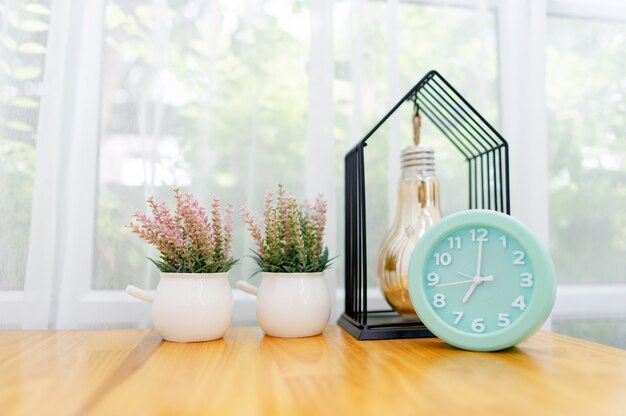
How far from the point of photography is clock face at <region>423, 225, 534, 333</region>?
72 cm

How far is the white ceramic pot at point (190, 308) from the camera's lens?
756 millimetres

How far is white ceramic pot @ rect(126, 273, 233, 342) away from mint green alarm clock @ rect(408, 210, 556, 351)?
33cm

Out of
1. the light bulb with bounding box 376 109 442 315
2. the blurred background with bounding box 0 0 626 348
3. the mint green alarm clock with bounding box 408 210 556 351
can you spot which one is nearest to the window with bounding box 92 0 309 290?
the blurred background with bounding box 0 0 626 348

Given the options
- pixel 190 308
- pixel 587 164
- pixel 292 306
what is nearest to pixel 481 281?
pixel 292 306

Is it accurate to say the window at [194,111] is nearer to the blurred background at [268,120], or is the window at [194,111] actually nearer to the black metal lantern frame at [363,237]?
the blurred background at [268,120]

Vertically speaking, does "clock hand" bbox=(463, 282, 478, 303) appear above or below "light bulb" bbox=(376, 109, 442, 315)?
below

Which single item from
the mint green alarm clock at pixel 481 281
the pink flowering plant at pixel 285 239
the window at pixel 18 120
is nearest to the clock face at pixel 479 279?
the mint green alarm clock at pixel 481 281

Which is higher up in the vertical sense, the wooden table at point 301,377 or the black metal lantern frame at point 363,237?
the black metal lantern frame at point 363,237

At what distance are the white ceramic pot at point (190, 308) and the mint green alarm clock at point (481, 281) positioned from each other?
33 centimetres

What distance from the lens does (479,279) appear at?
0.75 meters

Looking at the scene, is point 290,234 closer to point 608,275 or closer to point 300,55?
point 300,55

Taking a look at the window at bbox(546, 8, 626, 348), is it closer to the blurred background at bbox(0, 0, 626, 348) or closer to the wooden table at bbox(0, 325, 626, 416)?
the blurred background at bbox(0, 0, 626, 348)

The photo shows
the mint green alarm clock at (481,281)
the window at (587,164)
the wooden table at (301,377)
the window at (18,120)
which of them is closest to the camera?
the wooden table at (301,377)

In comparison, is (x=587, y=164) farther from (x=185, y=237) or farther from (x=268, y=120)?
(x=185, y=237)
